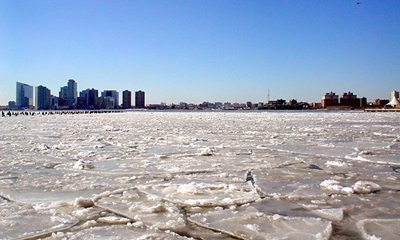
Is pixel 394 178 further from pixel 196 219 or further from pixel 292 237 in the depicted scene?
pixel 196 219

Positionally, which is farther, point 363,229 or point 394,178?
point 394,178

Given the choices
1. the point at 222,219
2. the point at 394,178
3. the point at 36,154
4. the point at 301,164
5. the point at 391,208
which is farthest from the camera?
the point at 36,154

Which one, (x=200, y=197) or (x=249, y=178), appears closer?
(x=200, y=197)

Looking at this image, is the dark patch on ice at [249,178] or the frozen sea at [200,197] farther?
the dark patch on ice at [249,178]

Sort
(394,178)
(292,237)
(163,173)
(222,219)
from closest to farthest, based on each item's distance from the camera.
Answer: (292,237) < (222,219) < (394,178) < (163,173)

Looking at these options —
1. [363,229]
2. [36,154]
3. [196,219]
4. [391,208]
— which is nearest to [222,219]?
[196,219]

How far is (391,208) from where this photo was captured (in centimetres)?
387

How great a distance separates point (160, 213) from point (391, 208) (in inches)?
103

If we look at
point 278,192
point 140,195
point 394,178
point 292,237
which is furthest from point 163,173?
point 394,178

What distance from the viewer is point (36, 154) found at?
8234 mm

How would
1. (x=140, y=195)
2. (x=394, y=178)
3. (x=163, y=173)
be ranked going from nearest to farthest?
(x=140, y=195) < (x=394, y=178) < (x=163, y=173)

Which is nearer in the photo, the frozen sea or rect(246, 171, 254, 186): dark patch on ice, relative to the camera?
the frozen sea

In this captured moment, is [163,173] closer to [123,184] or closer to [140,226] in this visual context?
[123,184]

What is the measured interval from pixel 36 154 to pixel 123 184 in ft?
13.8
